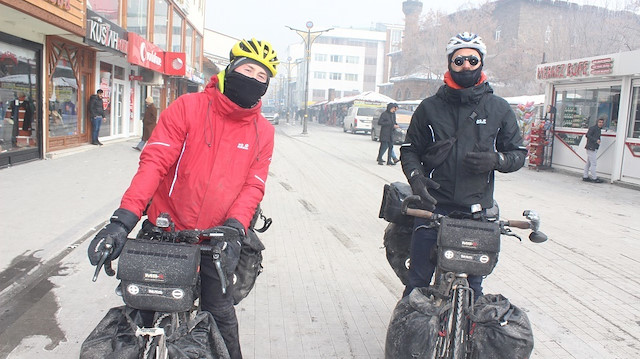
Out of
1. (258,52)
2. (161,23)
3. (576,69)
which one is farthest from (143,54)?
(258,52)

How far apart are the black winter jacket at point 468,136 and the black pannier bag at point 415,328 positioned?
62 cm

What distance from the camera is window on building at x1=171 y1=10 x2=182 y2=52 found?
95.6ft

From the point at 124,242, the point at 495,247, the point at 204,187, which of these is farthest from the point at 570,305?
the point at 124,242

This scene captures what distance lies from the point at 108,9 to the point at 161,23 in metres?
8.90

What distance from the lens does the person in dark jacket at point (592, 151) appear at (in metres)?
14.3

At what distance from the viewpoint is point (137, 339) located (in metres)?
2.37

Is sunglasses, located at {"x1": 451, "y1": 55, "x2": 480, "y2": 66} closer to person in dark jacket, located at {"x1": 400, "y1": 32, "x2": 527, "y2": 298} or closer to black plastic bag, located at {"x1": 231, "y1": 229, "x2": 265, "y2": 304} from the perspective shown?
person in dark jacket, located at {"x1": 400, "y1": 32, "x2": 527, "y2": 298}

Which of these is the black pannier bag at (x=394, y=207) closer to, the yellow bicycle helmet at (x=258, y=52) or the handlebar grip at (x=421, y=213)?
the handlebar grip at (x=421, y=213)

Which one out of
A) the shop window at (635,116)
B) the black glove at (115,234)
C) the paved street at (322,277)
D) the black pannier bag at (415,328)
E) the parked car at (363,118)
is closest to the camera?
the black glove at (115,234)

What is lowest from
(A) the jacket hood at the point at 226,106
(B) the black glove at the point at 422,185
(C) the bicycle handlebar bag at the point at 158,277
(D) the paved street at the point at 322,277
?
(D) the paved street at the point at 322,277

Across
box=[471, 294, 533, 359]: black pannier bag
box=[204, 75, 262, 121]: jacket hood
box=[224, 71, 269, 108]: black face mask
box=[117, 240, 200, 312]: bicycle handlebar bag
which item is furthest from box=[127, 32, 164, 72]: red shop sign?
box=[471, 294, 533, 359]: black pannier bag

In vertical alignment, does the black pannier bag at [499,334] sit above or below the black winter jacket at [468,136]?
below

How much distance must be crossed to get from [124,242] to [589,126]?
15896 millimetres

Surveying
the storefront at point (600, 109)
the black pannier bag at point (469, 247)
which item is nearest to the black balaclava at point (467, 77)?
the black pannier bag at point (469, 247)
